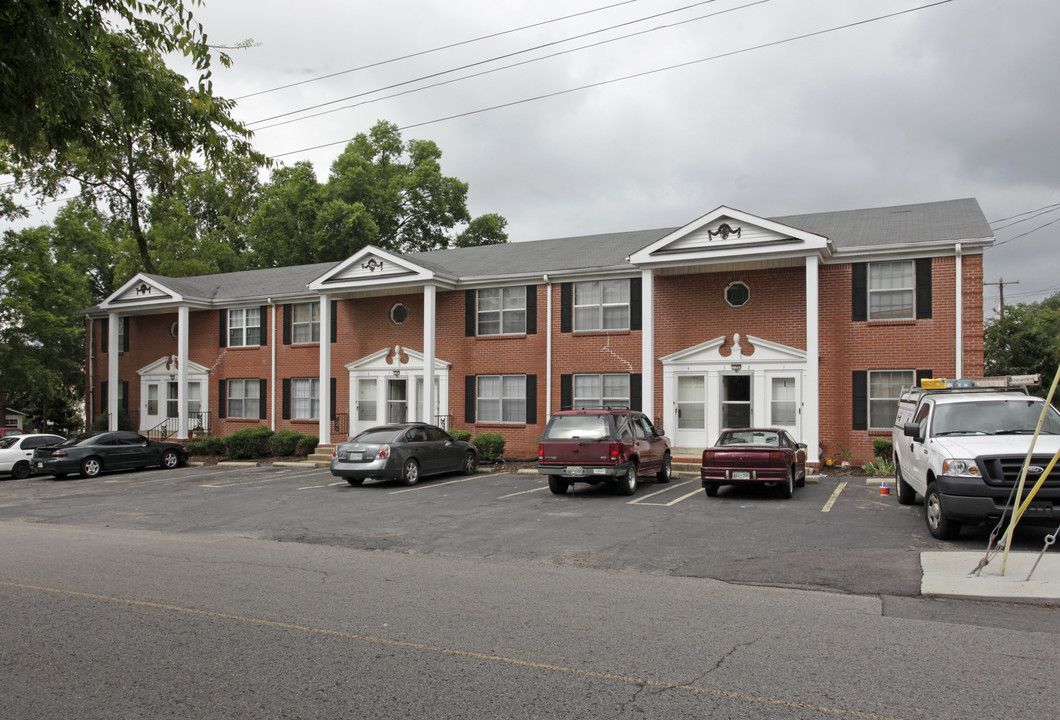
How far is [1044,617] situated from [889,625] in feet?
5.10

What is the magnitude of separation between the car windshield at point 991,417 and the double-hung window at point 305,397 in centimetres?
2119

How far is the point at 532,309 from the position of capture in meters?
24.4

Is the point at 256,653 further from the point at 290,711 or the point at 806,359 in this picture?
the point at 806,359

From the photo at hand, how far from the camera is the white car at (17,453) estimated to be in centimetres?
2416

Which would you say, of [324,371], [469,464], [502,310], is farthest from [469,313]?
[469,464]

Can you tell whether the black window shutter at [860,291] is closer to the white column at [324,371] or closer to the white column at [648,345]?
the white column at [648,345]

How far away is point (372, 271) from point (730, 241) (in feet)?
37.3

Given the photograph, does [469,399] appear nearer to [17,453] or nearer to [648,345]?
[648,345]

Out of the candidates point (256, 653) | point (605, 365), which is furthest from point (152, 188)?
point (256, 653)

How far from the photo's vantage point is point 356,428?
2703cm

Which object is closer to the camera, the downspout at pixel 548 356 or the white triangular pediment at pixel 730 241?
the white triangular pediment at pixel 730 241

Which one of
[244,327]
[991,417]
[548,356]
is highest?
[244,327]

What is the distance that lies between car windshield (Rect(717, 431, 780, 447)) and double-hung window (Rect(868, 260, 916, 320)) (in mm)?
6395

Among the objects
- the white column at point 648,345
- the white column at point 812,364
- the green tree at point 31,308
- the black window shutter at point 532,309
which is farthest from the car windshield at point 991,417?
the green tree at point 31,308
